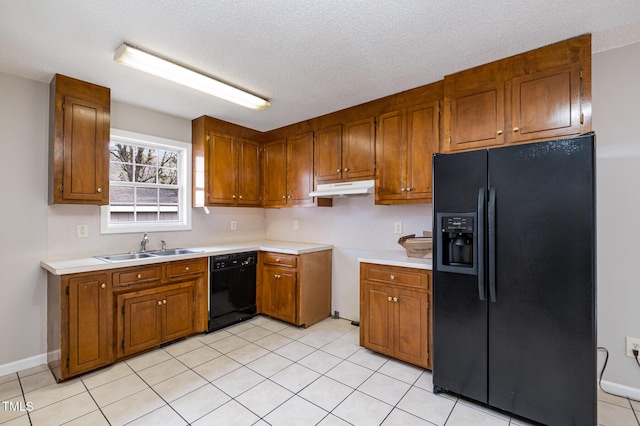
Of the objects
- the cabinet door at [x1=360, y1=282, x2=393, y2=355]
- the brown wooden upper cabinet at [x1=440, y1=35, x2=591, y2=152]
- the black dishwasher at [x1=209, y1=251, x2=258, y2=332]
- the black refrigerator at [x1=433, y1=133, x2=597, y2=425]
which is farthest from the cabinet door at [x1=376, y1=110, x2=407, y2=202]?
the black dishwasher at [x1=209, y1=251, x2=258, y2=332]

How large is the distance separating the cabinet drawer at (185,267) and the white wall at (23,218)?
1.02 metres

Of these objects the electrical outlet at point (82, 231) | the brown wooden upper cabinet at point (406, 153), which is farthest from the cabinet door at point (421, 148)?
the electrical outlet at point (82, 231)

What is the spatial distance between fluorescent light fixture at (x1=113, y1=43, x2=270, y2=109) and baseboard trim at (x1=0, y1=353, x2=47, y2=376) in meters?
2.58

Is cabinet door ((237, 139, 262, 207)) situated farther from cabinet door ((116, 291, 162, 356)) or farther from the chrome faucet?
cabinet door ((116, 291, 162, 356))

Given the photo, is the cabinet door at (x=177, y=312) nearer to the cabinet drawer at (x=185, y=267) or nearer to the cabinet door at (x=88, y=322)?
the cabinet drawer at (x=185, y=267)

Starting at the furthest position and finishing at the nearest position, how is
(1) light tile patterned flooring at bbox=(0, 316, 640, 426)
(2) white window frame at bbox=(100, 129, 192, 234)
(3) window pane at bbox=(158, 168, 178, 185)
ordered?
(3) window pane at bbox=(158, 168, 178, 185), (2) white window frame at bbox=(100, 129, 192, 234), (1) light tile patterned flooring at bbox=(0, 316, 640, 426)

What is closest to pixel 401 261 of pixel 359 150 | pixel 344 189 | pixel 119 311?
pixel 344 189

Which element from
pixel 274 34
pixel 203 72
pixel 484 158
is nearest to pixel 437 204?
pixel 484 158

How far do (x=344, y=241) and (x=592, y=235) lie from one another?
239cm

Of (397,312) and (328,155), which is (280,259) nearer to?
(328,155)

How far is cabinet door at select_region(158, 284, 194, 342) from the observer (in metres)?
2.88

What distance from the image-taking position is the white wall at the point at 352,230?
3.20m

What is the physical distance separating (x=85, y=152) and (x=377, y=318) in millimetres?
2997

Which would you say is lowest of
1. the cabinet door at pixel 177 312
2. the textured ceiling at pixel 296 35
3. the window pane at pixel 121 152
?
the cabinet door at pixel 177 312
